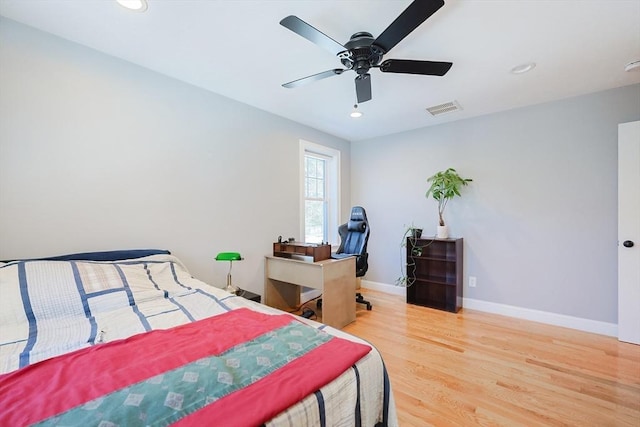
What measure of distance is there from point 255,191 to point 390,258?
2.38 meters

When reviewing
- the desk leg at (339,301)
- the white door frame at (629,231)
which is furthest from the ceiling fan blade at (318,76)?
the white door frame at (629,231)

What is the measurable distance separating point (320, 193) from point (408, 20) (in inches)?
120

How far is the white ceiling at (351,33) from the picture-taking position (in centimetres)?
169

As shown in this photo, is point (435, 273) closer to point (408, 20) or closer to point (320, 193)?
point (320, 193)

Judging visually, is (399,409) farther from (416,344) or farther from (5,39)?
(5,39)

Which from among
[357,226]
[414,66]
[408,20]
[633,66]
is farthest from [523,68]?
[357,226]

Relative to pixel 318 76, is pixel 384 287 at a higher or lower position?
lower

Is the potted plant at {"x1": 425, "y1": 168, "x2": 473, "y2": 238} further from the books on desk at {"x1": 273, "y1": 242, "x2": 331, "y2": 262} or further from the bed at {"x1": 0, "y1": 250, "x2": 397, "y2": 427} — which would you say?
the bed at {"x1": 0, "y1": 250, "x2": 397, "y2": 427}

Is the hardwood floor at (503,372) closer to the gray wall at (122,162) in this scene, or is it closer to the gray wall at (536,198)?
the gray wall at (536,198)

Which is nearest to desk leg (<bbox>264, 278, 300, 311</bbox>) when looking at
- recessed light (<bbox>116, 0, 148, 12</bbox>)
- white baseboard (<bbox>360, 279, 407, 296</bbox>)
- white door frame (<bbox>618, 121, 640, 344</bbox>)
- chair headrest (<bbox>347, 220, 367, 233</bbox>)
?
chair headrest (<bbox>347, 220, 367, 233</bbox>)

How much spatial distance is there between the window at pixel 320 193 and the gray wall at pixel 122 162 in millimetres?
818

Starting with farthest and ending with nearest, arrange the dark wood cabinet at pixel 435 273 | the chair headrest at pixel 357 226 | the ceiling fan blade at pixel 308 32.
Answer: the chair headrest at pixel 357 226 < the dark wood cabinet at pixel 435 273 < the ceiling fan blade at pixel 308 32

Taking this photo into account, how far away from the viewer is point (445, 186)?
3.53 m

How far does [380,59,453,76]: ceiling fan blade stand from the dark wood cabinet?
2.21 m
